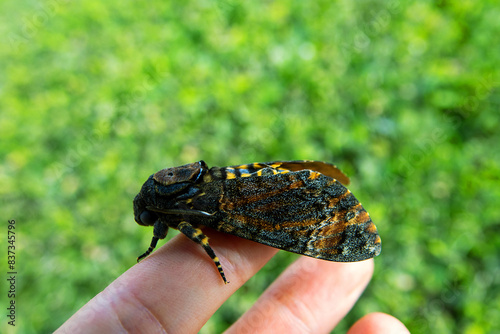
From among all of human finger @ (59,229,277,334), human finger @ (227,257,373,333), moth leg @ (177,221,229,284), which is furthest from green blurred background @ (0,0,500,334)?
moth leg @ (177,221,229,284)

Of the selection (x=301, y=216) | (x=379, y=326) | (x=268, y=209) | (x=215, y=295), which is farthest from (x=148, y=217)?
(x=379, y=326)

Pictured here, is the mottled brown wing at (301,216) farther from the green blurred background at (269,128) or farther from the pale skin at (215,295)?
the green blurred background at (269,128)

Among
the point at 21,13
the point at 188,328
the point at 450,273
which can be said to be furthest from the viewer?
the point at 21,13

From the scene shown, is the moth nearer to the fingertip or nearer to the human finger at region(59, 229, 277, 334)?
the human finger at region(59, 229, 277, 334)

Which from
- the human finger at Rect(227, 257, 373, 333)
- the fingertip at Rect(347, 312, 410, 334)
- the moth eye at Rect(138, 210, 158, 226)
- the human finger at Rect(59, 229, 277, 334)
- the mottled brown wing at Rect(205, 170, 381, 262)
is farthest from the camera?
the human finger at Rect(227, 257, 373, 333)

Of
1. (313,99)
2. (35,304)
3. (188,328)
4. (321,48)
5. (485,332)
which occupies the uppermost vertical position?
(321,48)

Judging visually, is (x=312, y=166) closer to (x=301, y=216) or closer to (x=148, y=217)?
(x=301, y=216)

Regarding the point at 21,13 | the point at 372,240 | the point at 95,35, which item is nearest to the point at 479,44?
the point at 372,240

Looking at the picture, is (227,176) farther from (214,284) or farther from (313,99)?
(313,99)
